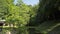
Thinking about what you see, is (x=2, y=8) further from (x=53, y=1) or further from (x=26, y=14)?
(x=53, y=1)

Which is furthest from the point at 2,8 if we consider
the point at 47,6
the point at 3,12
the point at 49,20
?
the point at 47,6

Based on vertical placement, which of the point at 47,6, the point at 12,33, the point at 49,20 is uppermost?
the point at 47,6

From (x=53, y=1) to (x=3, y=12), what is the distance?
24389 millimetres

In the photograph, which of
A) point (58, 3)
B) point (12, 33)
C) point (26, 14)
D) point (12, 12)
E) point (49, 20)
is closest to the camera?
point (58, 3)

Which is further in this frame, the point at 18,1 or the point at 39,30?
the point at 18,1

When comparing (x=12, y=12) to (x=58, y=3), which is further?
(x=12, y=12)

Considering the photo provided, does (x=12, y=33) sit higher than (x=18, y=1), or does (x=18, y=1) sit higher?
(x=18, y=1)

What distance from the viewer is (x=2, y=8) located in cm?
3900

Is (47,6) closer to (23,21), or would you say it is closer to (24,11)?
(23,21)

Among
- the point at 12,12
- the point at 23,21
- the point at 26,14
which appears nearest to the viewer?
Result: the point at 23,21

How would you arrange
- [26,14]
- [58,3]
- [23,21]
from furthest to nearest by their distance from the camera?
[26,14], [23,21], [58,3]

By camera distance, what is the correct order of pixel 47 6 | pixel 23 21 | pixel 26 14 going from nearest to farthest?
pixel 47 6, pixel 23 21, pixel 26 14

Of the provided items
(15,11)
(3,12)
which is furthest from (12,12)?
(3,12)

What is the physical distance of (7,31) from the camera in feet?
71.5
